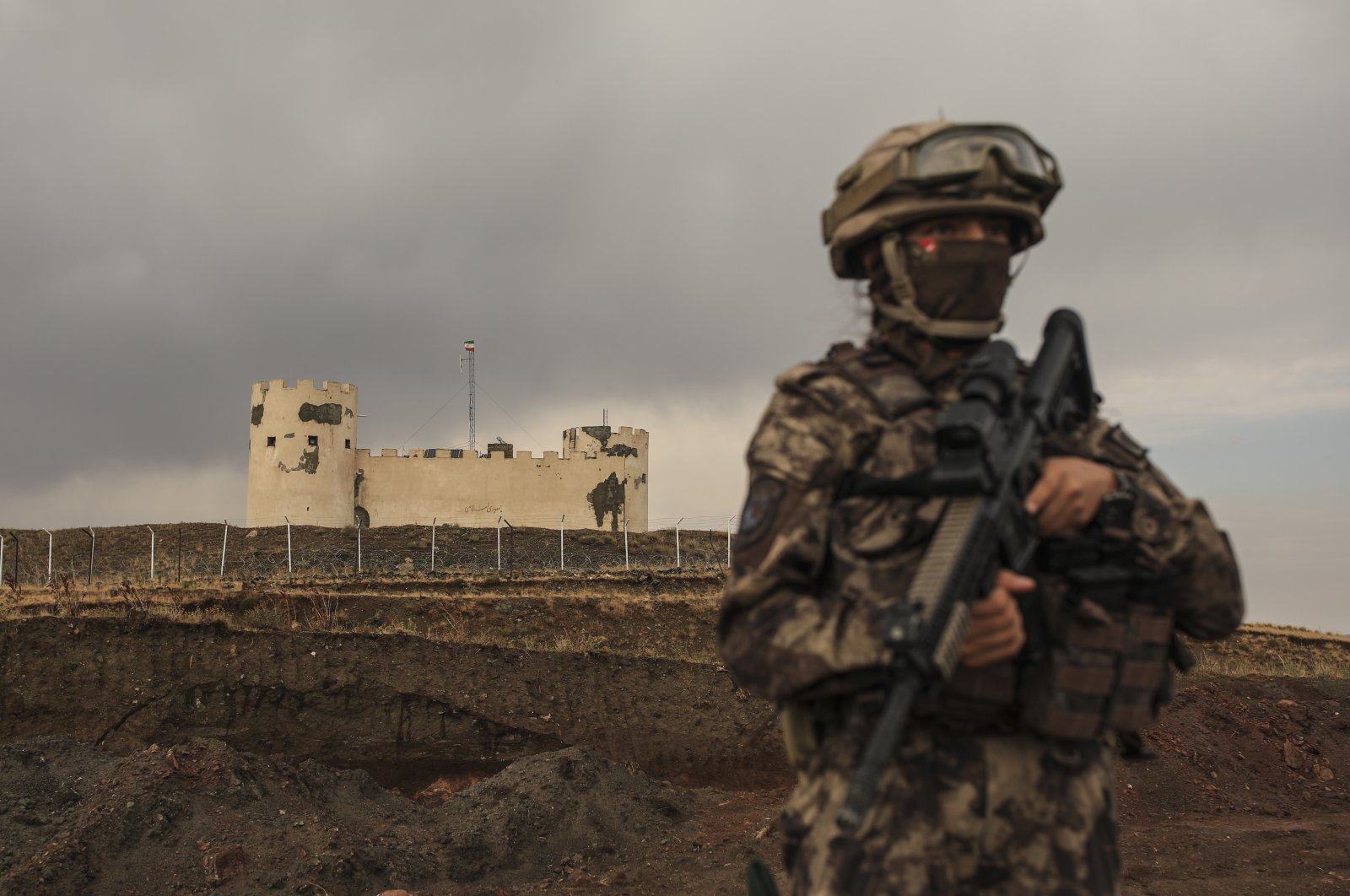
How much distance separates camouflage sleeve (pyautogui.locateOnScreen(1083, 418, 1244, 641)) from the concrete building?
41512mm

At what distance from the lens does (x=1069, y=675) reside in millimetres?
2701

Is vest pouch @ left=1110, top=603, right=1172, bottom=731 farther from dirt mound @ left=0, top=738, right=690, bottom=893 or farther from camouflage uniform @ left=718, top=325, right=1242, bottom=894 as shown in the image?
dirt mound @ left=0, top=738, right=690, bottom=893

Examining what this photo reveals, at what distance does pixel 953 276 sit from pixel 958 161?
0.30m

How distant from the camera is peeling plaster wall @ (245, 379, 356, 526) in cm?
4197

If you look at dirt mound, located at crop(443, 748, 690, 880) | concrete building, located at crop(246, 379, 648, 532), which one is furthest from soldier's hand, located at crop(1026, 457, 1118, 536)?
concrete building, located at crop(246, 379, 648, 532)

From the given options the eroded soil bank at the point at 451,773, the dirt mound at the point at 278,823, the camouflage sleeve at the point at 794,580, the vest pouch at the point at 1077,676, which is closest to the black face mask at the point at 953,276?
the camouflage sleeve at the point at 794,580

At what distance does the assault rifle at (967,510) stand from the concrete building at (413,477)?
4144cm

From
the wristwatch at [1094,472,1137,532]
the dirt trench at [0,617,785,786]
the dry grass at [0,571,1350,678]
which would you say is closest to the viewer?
the wristwatch at [1094,472,1137,532]

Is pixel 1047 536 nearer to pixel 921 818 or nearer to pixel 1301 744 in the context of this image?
pixel 921 818

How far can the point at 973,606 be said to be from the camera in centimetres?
248

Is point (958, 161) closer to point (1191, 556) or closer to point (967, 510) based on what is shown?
point (967, 510)

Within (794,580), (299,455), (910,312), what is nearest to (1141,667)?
(794,580)

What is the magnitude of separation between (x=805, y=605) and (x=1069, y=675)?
693 mm

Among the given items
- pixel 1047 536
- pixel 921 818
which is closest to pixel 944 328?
pixel 1047 536
